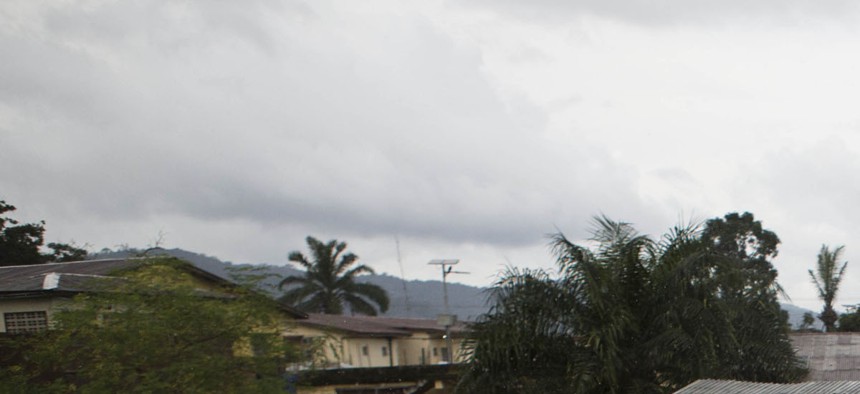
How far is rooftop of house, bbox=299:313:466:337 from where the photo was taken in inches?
2056

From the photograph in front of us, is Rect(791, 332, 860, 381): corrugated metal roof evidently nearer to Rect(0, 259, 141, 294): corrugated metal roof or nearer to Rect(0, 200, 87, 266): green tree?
Rect(0, 259, 141, 294): corrugated metal roof

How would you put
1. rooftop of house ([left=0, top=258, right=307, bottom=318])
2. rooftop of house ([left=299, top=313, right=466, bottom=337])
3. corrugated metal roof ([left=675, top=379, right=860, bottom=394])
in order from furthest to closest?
rooftop of house ([left=299, top=313, right=466, bottom=337]), rooftop of house ([left=0, top=258, right=307, bottom=318]), corrugated metal roof ([left=675, top=379, right=860, bottom=394])

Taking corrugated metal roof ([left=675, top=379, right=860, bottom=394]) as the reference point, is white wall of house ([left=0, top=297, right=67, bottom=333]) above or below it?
above

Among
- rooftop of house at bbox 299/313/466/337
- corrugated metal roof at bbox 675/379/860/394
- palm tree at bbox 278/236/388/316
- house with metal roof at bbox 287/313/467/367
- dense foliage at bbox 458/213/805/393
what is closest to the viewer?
corrugated metal roof at bbox 675/379/860/394

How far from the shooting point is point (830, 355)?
96.5 ft

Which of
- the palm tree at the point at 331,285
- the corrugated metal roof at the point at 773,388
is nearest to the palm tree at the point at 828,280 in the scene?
the palm tree at the point at 331,285

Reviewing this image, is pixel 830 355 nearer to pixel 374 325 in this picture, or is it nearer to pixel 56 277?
pixel 56 277

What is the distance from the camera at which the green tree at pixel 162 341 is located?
20.1 metres

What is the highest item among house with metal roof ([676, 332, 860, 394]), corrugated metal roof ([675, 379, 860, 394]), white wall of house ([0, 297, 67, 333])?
white wall of house ([0, 297, 67, 333])

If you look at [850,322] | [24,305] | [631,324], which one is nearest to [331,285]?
[850,322]

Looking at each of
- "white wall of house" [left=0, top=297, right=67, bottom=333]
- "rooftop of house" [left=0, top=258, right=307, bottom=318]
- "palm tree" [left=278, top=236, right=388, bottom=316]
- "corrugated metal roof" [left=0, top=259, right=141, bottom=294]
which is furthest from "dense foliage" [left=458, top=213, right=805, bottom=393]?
"palm tree" [left=278, top=236, right=388, bottom=316]

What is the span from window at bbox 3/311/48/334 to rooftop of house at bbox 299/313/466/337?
53.2 ft

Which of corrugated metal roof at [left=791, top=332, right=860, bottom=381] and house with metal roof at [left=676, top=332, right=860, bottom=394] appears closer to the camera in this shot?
house with metal roof at [left=676, top=332, right=860, bottom=394]

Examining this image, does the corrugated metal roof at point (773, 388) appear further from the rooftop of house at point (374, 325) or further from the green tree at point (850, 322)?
the green tree at point (850, 322)
